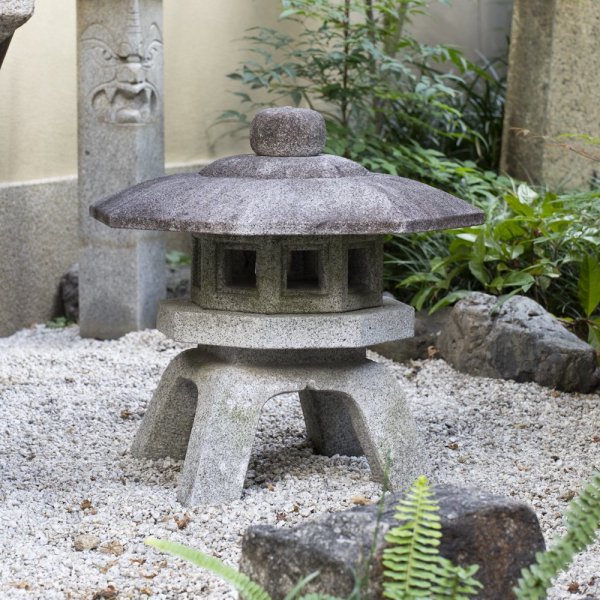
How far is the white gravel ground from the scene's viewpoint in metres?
3.36

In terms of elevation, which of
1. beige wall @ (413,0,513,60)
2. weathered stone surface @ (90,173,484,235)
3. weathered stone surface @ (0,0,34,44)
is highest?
weathered stone surface @ (0,0,34,44)

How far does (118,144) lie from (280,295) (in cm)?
270

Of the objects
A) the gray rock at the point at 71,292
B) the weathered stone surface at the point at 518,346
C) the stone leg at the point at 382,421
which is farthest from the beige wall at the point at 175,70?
the stone leg at the point at 382,421

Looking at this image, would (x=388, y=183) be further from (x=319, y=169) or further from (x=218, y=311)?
(x=218, y=311)

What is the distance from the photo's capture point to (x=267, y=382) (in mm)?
3953

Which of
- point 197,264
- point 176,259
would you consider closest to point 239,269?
point 197,264

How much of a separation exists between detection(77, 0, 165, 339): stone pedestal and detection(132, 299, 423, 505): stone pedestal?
7.42 ft

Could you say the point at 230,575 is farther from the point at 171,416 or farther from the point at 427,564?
the point at 171,416

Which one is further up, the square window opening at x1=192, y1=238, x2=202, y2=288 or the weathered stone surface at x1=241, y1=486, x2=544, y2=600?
the square window opening at x1=192, y1=238, x2=202, y2=288

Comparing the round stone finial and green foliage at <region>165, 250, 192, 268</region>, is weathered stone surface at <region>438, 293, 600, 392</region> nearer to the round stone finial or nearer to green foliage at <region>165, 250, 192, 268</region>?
the round stone finial

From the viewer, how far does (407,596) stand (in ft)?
7.73

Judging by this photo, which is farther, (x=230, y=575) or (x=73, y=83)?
(x=73, y=83)

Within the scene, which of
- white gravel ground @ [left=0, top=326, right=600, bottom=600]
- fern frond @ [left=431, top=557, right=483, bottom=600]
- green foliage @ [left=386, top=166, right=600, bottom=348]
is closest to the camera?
fern frond @ [left=431, top=557, right=483, bottom=600]

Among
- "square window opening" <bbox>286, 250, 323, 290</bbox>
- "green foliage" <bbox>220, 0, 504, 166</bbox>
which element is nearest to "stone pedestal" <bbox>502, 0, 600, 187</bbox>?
"green foliage" <bbox>220, 0, 504, 166</bbox>
